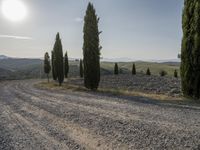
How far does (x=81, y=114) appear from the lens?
1195 centimetres

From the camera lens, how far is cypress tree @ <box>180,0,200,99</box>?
1775 centimetres

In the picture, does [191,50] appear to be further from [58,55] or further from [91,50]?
[58,55]

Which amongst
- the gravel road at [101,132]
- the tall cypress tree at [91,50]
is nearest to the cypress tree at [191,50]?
the gravel road at [101,132]

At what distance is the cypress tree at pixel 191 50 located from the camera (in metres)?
17.8

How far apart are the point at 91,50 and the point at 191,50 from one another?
1319 centimetres

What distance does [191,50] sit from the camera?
18.2m

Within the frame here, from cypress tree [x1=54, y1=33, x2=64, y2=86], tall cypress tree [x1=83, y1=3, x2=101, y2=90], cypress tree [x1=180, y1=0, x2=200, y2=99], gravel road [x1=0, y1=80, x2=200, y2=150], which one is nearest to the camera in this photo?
gravel road [x1=0, y1=80, x2=200, y2=150]

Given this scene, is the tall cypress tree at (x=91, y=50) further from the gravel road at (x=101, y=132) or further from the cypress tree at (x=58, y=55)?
the cypress tree at (x=58, y=55)

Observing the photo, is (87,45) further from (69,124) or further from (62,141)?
(62,141)

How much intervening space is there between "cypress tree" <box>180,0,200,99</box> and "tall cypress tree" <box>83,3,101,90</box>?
11.7 meters

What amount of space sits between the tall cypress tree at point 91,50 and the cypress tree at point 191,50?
1173 cm

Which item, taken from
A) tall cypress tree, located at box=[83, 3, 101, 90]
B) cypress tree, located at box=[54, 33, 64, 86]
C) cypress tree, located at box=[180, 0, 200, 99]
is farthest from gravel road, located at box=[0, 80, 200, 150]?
cypress tree, located at box=[54, 33, 64, 86]

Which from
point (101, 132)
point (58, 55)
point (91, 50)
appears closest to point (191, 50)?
point (101, 132)

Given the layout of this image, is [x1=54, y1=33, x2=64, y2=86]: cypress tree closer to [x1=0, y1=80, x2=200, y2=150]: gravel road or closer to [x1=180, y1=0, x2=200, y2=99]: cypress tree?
[x1=180, y1=0, x2=200, y2=99]: cypress tree
